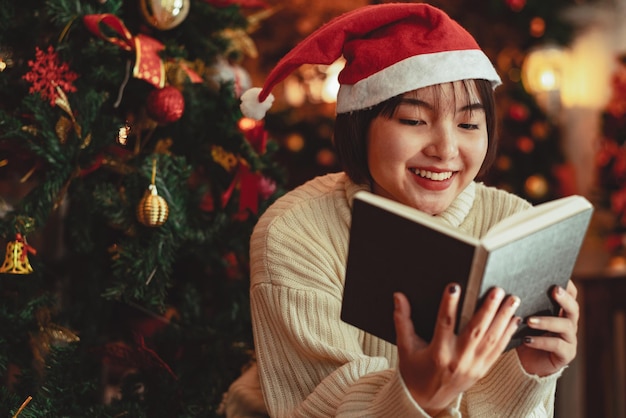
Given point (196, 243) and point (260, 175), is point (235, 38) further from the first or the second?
point (196, 243)

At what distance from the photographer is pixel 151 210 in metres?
1.40

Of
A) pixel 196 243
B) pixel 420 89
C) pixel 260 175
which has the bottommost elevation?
pixel 196 243

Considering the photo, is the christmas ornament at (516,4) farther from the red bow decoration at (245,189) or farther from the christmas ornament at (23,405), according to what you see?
the christmas ornament at (23,405)

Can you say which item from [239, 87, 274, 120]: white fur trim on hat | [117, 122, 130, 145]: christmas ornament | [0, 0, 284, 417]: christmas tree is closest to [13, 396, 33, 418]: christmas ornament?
[0, 0, 284, 417]: christmas tree

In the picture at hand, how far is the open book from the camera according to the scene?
0.88 metres

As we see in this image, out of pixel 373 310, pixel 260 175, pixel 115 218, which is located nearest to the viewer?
pixel 373 310

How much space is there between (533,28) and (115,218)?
2.47 metres

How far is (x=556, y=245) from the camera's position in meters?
0.95

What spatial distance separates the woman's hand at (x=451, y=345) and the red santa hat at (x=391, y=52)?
0.35 metres

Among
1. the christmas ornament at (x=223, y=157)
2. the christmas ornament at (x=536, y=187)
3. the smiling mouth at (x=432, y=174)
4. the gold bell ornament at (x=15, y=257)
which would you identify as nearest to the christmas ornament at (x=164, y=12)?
the christmas ornament at (x=223, y=157)

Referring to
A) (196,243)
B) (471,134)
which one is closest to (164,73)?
(196,243)

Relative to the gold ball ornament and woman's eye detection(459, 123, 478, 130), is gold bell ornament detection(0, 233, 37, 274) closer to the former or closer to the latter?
the gold ball ornament

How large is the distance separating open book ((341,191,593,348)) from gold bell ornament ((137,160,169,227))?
0.50 m

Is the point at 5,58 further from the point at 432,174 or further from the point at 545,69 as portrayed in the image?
the point at 545,69
